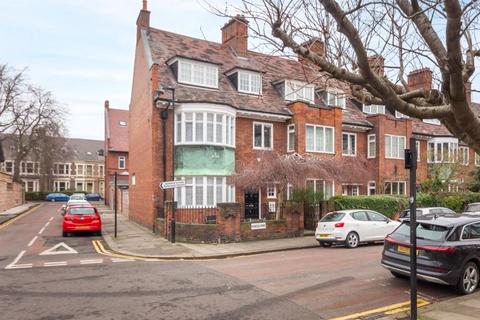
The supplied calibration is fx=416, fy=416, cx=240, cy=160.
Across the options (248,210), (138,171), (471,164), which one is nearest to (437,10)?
(248,210)

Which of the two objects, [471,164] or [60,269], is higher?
[471,164]

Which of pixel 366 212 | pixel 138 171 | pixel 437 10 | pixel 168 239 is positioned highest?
pixel 437 10

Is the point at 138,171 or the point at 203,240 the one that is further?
the point at 138,171

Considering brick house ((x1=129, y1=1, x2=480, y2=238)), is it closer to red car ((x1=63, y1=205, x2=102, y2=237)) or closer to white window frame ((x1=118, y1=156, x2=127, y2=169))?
red car ((x1=63, y1=205, x2=102, y2=237))

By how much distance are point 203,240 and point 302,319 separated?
10079 millimetres

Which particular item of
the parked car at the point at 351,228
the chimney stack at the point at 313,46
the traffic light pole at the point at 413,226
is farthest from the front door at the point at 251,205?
the traffic light pole at the point at 413,226

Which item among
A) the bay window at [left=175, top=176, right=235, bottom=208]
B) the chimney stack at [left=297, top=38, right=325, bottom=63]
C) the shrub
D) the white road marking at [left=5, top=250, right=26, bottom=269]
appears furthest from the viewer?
the shrub

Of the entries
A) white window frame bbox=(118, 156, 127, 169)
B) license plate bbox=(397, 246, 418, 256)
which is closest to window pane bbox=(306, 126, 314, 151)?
license plate bbox=(397, 246, 418, 256)

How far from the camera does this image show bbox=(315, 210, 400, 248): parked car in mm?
15852

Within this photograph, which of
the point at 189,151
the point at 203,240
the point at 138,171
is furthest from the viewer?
the point at 138,171

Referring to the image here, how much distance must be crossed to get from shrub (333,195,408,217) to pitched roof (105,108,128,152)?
34635mm

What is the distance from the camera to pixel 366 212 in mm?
16938

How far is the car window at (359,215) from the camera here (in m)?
16.4

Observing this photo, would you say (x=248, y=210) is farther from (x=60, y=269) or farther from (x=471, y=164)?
(x=471, y=164)
